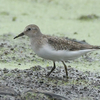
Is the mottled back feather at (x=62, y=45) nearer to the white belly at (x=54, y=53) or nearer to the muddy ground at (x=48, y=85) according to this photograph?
the white belly at (x=54, y=53)

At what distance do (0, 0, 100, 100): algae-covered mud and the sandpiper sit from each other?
0.41 m

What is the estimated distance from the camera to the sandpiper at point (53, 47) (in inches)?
200

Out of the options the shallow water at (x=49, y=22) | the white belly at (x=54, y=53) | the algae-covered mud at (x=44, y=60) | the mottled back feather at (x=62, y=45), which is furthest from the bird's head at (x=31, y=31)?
the shallow water at (x=49, y=22)

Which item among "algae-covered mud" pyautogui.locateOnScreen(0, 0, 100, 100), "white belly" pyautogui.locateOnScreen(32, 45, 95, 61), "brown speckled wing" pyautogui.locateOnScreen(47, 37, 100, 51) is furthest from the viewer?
"brown speckled wing" pyautogui.locateOnScreen(47, 37, 100, 51)

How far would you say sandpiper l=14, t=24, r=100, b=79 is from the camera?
5.07 m

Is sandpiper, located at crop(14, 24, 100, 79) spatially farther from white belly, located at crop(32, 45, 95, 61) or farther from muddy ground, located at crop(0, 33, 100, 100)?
muddy ground, located at crop(0, 33, 100, 100)

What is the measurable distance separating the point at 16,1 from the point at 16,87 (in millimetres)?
6886

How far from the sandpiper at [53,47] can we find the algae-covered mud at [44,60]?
0.41m

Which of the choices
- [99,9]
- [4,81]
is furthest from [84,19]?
[4,81]

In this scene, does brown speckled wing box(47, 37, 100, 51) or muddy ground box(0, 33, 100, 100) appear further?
brown speckled wing box(47, 37, 100, 51)

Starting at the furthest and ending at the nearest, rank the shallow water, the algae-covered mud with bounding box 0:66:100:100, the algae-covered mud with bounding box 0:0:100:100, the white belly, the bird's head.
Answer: the shallow water → the bird's head → the white belly → the algae-covered mud with bounding box 0:0:100:100 → the algae-covered mud with bounding box 0:66:100:100

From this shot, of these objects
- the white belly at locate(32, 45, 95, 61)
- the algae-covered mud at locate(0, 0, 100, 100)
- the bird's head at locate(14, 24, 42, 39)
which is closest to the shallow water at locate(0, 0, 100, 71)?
the algae-covered mud at locate(0, 0, 100, 100)

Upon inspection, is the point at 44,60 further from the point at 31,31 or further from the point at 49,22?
the point at 49,22

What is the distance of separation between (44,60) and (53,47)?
1604 mm
